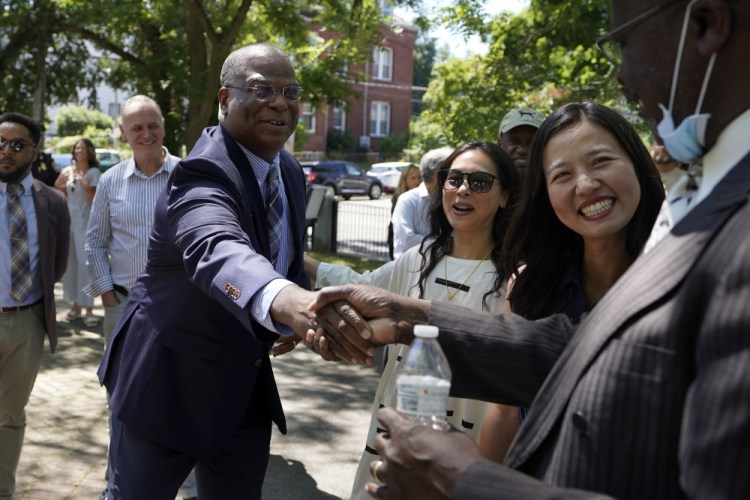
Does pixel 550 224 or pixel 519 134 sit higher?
pixel 519 134

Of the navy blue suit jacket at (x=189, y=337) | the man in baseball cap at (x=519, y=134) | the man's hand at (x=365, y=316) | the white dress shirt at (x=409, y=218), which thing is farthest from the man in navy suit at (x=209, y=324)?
the white dress shirt at (x=409, y=218)

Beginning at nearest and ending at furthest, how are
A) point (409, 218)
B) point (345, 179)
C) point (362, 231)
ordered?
point (409, 218), point (362, 231), point (345, 179)

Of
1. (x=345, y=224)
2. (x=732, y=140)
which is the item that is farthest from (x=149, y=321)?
(x=345, y=224)

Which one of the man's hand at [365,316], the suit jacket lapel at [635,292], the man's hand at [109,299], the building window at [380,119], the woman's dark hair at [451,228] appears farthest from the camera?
the building window at [380,119]

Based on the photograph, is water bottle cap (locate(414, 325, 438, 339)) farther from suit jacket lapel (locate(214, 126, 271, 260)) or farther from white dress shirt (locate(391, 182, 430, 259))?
white dress shirt (locate(391, 182, 430, 259))

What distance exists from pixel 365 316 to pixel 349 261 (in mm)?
13047

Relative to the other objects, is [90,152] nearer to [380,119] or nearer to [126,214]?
[126,214]

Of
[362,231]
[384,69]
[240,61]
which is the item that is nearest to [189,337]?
[240,61]

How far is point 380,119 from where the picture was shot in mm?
57750

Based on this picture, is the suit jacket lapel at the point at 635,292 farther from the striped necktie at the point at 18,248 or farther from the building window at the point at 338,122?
the building window at the point at 338,122

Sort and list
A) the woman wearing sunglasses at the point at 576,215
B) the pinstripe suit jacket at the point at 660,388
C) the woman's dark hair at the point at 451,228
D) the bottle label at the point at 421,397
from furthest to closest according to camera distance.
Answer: the woman's dark hair at the point at 451,228
the woman wearing sunglasses at the point at 576,215
the bottle label at the point at 421,397
the pinstripe suit jacket at the point at 660,388

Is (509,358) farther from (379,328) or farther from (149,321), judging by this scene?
(149,321)

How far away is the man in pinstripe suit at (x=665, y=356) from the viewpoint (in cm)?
136

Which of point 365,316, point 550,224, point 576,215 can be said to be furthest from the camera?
point 550,224
